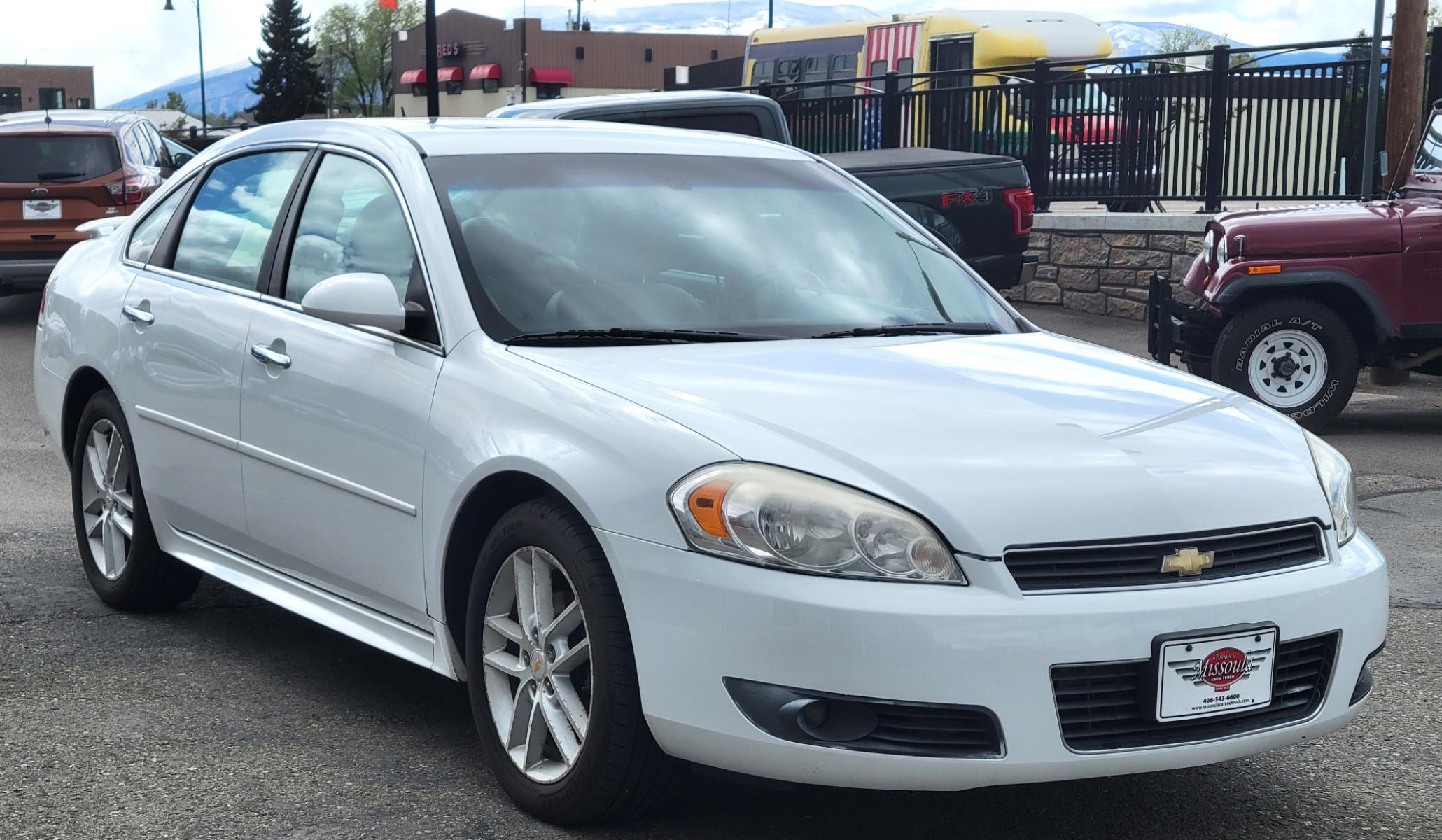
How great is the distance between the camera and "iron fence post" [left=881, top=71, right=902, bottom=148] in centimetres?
1966

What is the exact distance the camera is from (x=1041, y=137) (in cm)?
1811

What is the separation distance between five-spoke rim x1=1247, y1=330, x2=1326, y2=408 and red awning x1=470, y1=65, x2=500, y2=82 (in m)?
74.2

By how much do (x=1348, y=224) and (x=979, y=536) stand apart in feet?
25.6

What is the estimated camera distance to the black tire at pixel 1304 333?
1023 centimetres

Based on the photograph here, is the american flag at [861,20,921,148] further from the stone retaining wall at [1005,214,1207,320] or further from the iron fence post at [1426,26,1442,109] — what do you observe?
the iron fence post at [1426,26,1442,109]

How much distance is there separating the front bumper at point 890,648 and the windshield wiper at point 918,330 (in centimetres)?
115

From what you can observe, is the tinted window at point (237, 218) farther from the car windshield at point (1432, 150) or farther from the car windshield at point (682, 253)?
the car windshield at point (1432, 150)

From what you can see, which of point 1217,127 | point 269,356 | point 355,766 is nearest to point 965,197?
point 1217,127

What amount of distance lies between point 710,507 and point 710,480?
6 cm

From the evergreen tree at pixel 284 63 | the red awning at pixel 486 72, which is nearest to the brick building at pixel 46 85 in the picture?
the evergreen tree at pixel 284 63

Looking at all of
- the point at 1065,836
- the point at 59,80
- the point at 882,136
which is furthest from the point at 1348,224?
the point at 59,80

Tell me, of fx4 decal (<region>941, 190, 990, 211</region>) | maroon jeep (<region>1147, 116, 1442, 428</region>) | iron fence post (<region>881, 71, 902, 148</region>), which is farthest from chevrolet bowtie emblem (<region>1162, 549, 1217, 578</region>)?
iron fence post (<region>881, 71, 902, 148</region>)

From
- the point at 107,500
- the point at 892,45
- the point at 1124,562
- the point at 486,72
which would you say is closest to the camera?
the point at 1124,562

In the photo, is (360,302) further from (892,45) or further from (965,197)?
(892,45)
